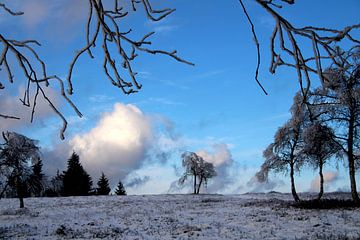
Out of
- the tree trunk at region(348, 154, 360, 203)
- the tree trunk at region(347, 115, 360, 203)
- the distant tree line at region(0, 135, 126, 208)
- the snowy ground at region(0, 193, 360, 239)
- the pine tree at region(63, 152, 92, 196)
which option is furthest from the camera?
the pine tree at region(63, 152, 92, 196)

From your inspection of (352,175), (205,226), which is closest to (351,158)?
(352,175)

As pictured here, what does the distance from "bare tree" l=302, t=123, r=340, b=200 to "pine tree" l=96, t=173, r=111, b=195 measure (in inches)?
1949

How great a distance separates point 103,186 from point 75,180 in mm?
7473

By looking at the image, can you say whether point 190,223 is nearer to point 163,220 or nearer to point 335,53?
point 163,220

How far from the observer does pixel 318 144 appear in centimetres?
2272

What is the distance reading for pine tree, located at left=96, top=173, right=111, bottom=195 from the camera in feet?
227

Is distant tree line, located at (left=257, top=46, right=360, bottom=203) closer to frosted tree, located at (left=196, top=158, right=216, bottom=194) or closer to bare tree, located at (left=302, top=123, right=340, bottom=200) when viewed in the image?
bare tree, located at (left=302, top=123, right=340, bottom=200)

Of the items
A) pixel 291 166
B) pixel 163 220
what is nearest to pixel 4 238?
pixel 163 220

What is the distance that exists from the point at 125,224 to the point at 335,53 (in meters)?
20.1

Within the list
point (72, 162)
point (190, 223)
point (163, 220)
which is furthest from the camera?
point (72, 162)

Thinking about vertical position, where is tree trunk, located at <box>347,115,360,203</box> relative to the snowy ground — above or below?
above

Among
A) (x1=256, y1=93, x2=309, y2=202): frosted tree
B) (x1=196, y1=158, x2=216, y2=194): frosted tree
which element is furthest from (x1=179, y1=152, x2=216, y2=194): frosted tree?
(x1=256, y1=93, x2=309, y2=202): frosted tree

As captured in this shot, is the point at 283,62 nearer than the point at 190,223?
Yes

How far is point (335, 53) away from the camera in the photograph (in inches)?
71.6
